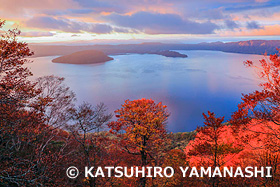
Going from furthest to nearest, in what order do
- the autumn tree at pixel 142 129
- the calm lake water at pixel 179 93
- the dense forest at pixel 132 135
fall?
the calm lake water at pixel 179 93, the autumn tree at pixel 142 129, the dense forest at pixel 132 135

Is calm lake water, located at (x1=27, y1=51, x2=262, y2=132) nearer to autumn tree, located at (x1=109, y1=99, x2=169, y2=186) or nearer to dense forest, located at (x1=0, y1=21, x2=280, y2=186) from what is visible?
autumn tree, located at (x1=109, y1=99, x2=169, y2=186)

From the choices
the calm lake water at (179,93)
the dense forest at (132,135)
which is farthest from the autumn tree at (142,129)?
the calm lake water at (179,93)

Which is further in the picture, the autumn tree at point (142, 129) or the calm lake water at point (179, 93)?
the calm lake water at point (179, 93)

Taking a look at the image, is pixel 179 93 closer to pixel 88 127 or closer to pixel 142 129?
pixel 88 127

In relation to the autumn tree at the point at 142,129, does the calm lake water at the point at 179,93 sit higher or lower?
lower

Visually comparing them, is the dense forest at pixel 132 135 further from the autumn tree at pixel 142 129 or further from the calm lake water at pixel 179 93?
the calm lake water at pixel 179 93

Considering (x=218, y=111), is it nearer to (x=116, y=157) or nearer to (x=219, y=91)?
(x=219, y=91)

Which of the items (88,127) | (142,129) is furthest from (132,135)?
(88,127)

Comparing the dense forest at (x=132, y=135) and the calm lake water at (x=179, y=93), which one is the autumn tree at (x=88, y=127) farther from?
the calm lake water at (x=179, y=93)

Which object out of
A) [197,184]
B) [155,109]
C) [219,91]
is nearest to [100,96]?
[219,91]

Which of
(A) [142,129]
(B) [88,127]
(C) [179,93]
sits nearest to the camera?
(A) [142,129]

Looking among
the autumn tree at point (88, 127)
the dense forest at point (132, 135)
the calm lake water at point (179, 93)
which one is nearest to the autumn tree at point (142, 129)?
the dense forest at point (132, 135)

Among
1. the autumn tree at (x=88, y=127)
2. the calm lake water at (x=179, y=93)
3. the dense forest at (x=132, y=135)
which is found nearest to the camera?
the dense forest at (x=132, y=135)

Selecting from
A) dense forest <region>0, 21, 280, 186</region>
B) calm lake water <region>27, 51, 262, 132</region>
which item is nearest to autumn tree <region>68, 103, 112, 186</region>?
dense forest <region>0, 21, 280, 186</region>
